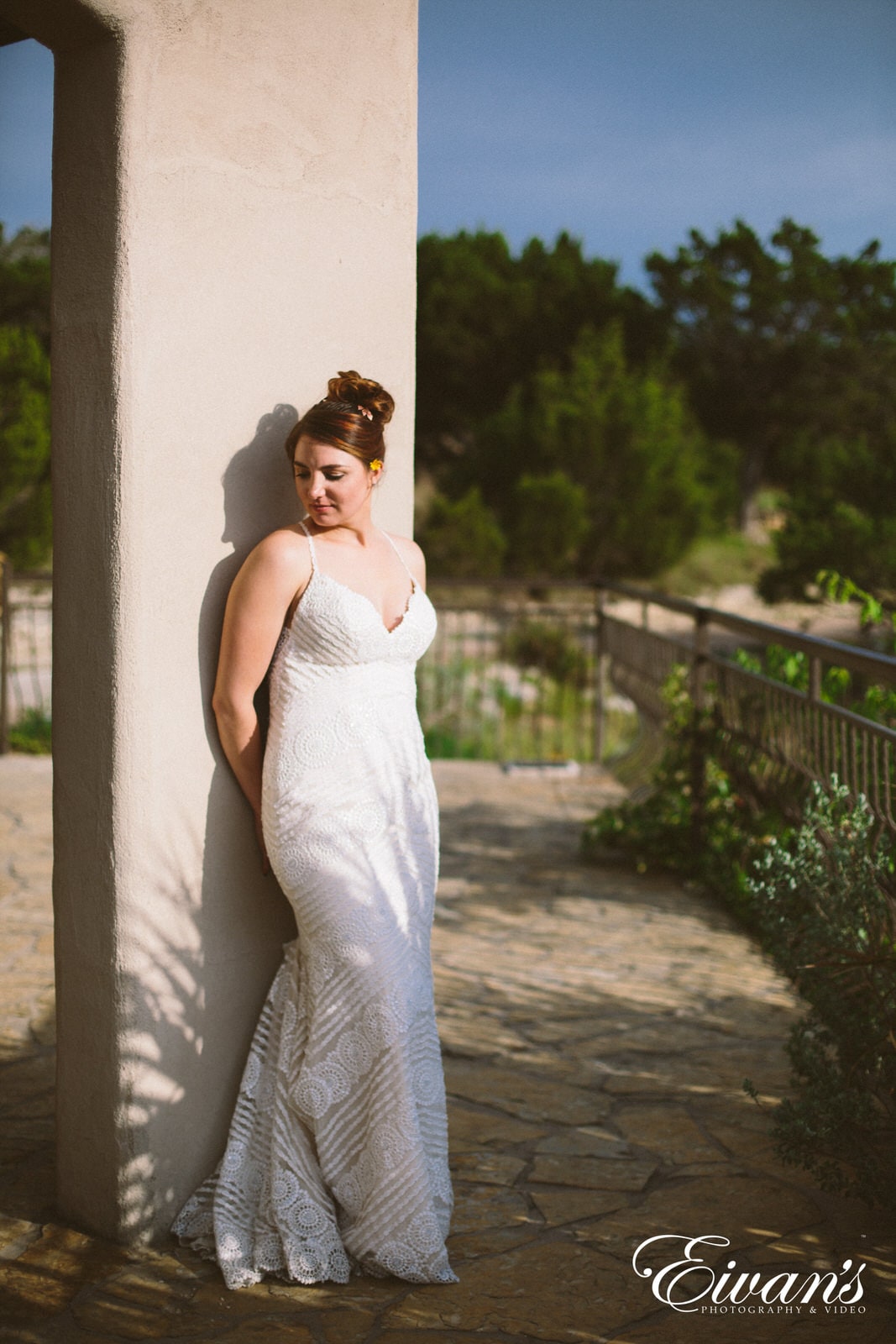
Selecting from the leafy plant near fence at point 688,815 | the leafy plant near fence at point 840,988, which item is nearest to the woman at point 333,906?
the leafy plant near fence at point 840,988

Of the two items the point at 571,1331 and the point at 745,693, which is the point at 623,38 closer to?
the point at 745,693

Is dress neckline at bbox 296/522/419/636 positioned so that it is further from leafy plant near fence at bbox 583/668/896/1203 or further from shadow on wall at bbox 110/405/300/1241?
leafy plant near fence at bbox 583/668/896/1203

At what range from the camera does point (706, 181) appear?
34.1m

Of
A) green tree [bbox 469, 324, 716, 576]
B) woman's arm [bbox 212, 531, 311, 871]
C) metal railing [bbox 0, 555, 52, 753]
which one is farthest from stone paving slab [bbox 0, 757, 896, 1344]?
green tree [bbox 469, 324, 716, 576]

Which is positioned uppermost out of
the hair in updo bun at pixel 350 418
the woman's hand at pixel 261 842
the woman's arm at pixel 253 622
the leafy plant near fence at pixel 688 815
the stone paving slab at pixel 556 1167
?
the hair in updo bun at pixel 350 418

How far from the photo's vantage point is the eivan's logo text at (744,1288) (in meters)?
2.40

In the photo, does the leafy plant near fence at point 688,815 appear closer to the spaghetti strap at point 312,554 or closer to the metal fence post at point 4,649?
the spaghetti strap at point 312,554

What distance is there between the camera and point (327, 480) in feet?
8.13

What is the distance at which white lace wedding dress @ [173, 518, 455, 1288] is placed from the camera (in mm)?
2455

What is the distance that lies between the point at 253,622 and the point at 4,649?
663cm

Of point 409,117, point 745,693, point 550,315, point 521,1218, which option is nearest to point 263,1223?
point 521,1218

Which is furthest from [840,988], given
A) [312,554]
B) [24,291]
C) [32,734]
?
[24,291]

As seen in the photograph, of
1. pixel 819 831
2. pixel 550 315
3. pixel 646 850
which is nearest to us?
pixel 819 831

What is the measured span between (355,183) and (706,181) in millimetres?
34731
